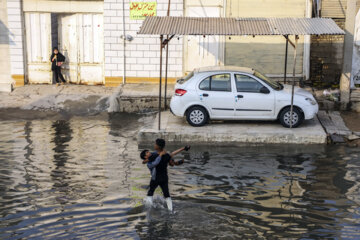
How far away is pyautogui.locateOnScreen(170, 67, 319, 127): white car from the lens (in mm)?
14109

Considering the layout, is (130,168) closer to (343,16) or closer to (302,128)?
(302,128)

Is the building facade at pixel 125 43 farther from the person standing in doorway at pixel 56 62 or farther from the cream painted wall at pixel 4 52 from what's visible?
the person standing in doorway at pixel 56 62

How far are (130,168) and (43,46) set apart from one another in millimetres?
9718

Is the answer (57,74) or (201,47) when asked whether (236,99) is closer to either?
(201,47)

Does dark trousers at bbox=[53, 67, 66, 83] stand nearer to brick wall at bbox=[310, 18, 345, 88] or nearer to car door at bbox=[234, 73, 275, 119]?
car door at bbox=[234, 73, 275, 119]

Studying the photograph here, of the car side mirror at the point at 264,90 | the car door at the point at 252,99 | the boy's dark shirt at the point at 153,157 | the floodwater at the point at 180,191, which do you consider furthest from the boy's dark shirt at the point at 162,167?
the car side mirror at the point at 264,90

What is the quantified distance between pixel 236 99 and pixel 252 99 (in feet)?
1.38

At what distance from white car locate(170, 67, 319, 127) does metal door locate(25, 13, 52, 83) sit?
23.9ft

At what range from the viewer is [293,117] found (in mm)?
14125

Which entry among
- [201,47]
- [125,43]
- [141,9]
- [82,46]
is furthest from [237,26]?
[82,46]

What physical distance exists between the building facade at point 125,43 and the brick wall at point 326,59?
0.04 metres

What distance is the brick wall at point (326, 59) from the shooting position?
18906mm

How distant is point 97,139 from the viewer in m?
14.0

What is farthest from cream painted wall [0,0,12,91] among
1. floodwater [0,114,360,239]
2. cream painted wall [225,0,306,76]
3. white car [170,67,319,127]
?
white car [170,67,319,127]
